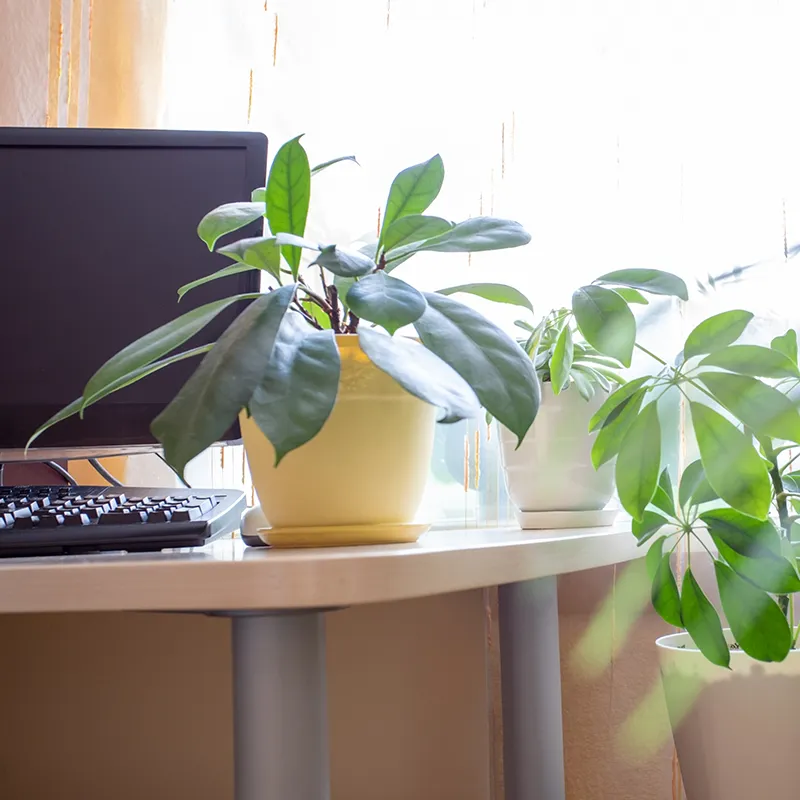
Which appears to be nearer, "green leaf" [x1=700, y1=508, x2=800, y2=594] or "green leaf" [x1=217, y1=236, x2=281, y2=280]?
"green leaf" [x1=217, y1=236, x2=281, y2=280]

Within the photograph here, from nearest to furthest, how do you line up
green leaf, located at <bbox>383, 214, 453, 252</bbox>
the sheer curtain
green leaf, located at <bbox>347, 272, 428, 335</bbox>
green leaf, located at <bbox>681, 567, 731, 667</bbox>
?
green leaf, located at <bbox>347, 272, 428, 335</bbox> < green leaf, located at <bbox>383, 214, 453, 252</bbox> < green leaf, located at <bbox>681, 567, 731, 667</bbox> < the sheer curtain

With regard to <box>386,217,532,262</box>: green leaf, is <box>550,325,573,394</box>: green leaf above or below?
below

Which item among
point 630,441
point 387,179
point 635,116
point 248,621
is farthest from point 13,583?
point 635,116

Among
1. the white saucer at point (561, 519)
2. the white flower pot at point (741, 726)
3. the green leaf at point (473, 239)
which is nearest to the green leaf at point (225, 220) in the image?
the green leaf at point (473, 239)

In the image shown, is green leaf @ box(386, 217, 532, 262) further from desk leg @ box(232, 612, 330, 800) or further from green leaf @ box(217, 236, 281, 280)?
desk leg @ box(232, 612, 330, 800)

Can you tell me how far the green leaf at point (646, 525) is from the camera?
2.29 ft

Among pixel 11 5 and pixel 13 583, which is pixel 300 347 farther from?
pixel 11 5

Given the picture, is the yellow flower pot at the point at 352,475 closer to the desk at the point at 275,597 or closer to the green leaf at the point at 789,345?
the desk at the point at 275,597

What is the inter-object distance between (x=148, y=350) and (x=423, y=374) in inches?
7.1

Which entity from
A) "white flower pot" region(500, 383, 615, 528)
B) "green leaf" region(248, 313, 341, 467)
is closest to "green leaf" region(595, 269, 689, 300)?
"white flower pot" region(500, 383, 615, 528)

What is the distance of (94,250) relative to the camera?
0.88 metres

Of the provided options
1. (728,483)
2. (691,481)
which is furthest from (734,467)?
(691,481)

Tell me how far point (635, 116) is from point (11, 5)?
102cm

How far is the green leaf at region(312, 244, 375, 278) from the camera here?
50 centimetres
